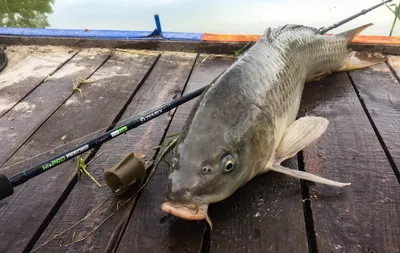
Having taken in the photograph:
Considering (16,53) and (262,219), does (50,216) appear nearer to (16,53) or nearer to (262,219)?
(262,219)

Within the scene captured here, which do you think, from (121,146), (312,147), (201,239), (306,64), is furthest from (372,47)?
(201,239)

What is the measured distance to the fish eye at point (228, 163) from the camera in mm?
1600

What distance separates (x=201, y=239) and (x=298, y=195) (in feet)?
1.62

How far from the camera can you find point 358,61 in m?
3.05

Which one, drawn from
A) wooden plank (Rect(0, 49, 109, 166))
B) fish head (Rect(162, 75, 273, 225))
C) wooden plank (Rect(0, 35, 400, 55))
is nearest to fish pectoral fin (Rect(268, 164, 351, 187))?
fish head (Rect(162, 75, 273, 225))

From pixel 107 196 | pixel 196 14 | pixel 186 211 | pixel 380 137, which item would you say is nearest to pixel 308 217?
pixel 186 211

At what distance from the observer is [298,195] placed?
5.81ft

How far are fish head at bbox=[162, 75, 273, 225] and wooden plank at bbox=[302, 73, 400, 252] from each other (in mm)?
339

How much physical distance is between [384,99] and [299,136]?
3.08 ft

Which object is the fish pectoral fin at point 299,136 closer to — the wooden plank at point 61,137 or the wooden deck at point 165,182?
the wooden deck at point 165,182

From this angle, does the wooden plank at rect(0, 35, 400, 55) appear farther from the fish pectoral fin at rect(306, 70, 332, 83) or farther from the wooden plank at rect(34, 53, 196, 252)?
the wooden plank at rect(34, 53, 196, 252)

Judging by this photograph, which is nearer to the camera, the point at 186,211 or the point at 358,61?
the point at 186,211

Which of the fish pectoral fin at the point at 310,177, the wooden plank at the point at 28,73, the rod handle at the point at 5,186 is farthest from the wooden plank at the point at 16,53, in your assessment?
the fish pectoral fin at the point at 310,177

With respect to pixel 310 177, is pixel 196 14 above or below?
below
